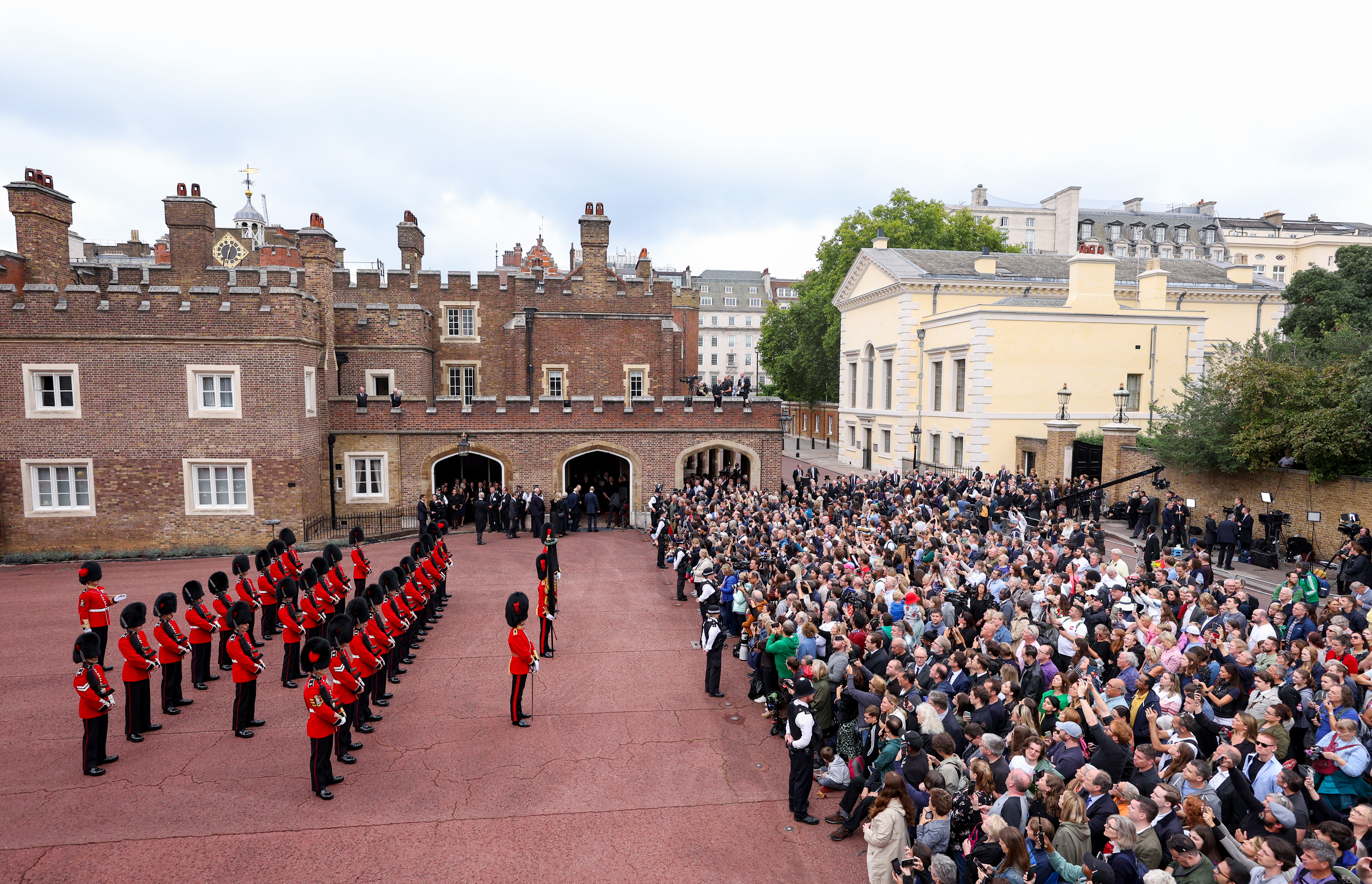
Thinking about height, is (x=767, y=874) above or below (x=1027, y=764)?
below

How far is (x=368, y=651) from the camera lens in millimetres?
9984

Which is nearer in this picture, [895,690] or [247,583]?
[895,690]

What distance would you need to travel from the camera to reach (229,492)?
22.4 m

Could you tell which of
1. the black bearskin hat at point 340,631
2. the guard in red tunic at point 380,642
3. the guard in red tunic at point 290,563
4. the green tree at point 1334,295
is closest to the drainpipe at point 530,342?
the guard in red tunic at point 290,563

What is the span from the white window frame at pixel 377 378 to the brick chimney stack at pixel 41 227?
30.0 feet

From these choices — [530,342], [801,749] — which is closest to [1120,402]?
[530,342]

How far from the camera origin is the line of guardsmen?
28.8 feet

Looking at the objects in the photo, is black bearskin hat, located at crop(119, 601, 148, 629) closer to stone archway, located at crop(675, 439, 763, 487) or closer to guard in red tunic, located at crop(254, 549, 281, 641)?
guard in red tunic, located at crop(254, 549, 281, 641)

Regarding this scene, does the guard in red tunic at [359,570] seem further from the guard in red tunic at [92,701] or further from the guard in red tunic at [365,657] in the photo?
the guard in red tunic at [92,701]

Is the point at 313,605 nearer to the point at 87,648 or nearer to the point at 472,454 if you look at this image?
the point at 87,648

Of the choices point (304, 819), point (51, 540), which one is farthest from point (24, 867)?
point (51, 540)

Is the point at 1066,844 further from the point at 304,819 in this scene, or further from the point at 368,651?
the point at 368,651

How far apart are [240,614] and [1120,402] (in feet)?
94.4

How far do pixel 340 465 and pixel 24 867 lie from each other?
19.2 metres
